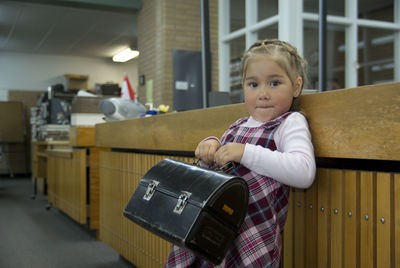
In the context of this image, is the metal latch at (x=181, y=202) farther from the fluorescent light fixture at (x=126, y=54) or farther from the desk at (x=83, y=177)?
the fluorescent light fixture at (x=126, y=54)

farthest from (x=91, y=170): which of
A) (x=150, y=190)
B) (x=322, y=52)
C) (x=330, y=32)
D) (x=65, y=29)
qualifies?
(x=330, y=32)

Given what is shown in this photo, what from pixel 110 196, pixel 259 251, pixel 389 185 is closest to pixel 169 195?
pixel 259 251

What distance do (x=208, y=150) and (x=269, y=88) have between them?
23cm

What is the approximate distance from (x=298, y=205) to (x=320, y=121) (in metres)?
0.25

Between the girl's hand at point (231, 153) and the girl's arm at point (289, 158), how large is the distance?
0.01 m

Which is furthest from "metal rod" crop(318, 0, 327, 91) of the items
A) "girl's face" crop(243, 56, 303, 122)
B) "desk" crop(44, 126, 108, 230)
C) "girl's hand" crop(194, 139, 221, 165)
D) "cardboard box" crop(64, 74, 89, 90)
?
"cardboard box" crop(64, 74, 89, 90)

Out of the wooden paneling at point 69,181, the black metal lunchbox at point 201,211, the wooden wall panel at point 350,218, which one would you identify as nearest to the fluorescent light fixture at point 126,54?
the wooden paneling at point 69,181

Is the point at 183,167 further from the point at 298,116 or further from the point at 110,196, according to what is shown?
the point at 110,196

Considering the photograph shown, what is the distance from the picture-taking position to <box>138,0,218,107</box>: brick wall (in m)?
6.49

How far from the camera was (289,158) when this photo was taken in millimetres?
918

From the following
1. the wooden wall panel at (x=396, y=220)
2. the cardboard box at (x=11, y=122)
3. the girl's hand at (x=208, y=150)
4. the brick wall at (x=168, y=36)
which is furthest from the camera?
the cardboard box at (x=11, y=122)

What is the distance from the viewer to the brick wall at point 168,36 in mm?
6488

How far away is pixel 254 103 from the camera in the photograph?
1066 mm

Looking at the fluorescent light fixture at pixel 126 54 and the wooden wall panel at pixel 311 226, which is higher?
the fluorescent light fixture at pixel 126 54
